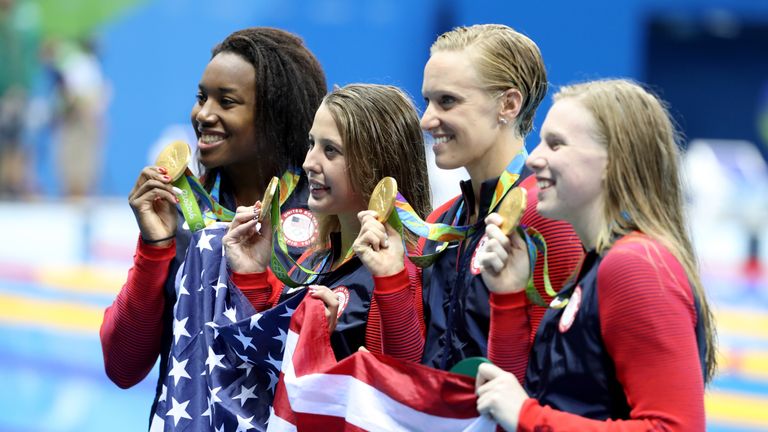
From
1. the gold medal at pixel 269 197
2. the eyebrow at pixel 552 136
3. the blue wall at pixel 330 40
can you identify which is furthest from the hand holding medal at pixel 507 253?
the blue wall at pixel 330 40

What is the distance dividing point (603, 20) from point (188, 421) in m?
14.3

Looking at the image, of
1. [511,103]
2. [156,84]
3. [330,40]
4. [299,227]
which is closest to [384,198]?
[511,103]

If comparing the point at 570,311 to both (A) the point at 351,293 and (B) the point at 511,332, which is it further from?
(A) the point at 351,293

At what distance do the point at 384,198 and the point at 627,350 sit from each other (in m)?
0.69

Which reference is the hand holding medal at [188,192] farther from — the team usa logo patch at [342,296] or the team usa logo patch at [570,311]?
the team usa logo patch at [570,311]

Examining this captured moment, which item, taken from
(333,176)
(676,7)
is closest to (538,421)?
(333,176)

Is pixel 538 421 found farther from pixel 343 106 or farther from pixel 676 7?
pixel 676 7

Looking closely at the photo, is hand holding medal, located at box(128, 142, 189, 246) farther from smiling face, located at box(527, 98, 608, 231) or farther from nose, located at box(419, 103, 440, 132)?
smiling face, located at box(527, 98, 608, 231)

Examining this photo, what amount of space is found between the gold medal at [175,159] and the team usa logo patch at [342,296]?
0.58m

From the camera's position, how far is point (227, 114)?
292 cm

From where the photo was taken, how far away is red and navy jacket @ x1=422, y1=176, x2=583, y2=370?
7.09 ft

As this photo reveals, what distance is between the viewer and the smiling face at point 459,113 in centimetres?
235

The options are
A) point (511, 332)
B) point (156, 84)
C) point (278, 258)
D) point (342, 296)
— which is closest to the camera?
point (511, 332)

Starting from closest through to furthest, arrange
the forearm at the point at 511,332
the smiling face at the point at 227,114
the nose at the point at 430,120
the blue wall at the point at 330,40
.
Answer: the forearm at the point at 511,332
the nose at the point at 430,120
the smiling face at the point at 227,114
the blue wall at the point at 330,40
